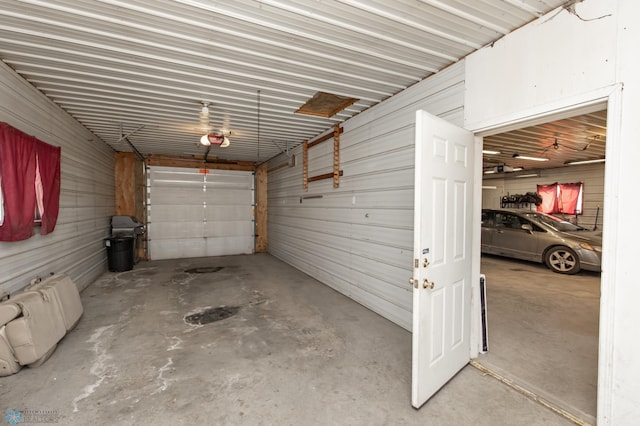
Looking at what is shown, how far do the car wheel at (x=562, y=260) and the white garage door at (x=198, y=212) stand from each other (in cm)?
765

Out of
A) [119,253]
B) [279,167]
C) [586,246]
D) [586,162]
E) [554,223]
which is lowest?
[119,253]

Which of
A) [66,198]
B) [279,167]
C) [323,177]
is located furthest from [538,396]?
[279,167]

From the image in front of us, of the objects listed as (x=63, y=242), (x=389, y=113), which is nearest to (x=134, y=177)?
(x=63, y=242)

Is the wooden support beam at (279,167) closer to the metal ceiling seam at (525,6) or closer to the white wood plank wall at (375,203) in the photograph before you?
the white wood plank wall at (375,203)

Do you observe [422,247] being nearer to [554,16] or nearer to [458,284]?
[458,284]

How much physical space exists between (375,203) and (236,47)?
8.00 feet

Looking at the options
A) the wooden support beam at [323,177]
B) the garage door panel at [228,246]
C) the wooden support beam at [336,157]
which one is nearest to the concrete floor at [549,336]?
the wooden support beam at [336,157]

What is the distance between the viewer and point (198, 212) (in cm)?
836

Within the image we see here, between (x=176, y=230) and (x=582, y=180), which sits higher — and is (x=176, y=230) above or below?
below

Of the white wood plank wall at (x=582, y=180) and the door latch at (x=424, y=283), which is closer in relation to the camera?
the door latch at (x=424, y=283)

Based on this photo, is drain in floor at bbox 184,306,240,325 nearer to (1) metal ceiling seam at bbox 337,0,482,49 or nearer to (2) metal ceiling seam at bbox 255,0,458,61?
(2) metal ceiling seam at bbox 255,0,458,61

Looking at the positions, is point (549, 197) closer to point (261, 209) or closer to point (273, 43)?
point (261, 209)

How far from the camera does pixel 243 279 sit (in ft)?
18.9

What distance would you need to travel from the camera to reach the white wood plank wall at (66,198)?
→ 9.77ft
